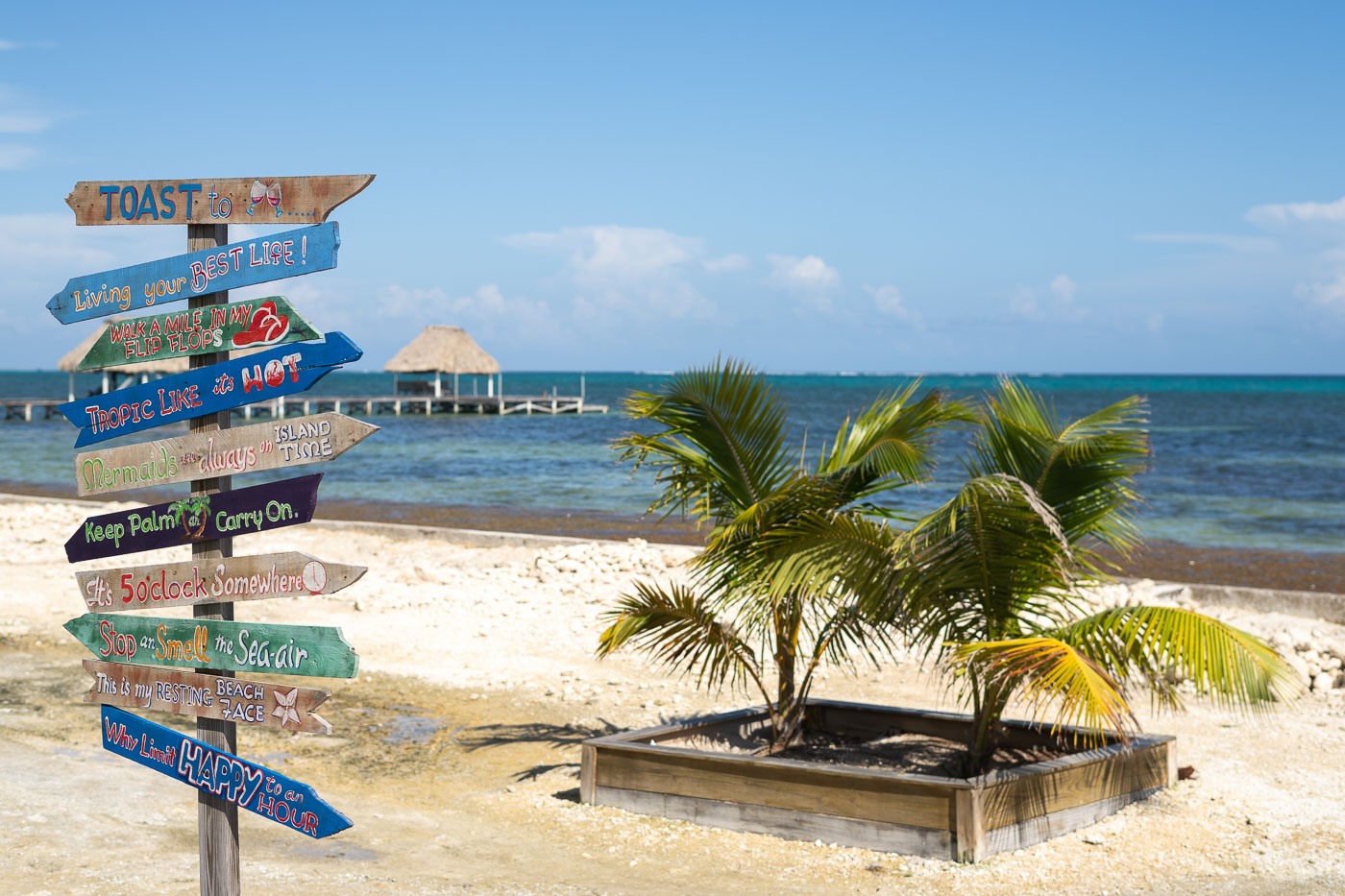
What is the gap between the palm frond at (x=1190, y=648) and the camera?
541 cm

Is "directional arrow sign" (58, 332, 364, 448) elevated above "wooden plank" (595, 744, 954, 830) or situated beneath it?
elevated above

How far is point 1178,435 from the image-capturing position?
55656mm

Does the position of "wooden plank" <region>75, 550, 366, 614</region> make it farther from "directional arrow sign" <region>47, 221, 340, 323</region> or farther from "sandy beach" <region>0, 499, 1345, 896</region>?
"sandy beach" <region>0, 499, 1345, 896</region>

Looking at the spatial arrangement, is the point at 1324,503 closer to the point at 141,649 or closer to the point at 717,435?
the point at 717,435

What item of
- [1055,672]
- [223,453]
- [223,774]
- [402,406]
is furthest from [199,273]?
[402,406]

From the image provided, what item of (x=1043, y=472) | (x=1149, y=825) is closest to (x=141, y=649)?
(x=1043, y=472)

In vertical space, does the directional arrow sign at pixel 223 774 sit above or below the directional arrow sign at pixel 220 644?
below

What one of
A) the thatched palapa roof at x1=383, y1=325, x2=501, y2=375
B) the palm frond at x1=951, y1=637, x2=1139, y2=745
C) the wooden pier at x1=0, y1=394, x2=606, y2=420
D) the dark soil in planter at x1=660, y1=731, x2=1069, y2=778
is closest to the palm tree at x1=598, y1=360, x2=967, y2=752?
the dark soil in planter at x1=660, y1=731, x2=1069, y2=778

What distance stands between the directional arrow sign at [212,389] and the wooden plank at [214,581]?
480 mm

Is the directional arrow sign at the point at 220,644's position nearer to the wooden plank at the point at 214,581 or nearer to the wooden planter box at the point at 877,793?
the wooden plank at the point at 214,581

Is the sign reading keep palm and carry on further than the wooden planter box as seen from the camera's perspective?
No

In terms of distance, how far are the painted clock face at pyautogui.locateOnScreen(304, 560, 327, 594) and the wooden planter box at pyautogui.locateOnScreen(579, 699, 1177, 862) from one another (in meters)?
3.08

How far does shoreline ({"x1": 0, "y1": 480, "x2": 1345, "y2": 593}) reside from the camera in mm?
17688

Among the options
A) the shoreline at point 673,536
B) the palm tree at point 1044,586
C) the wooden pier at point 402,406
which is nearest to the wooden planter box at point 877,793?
the palm tree at point 1044,586
